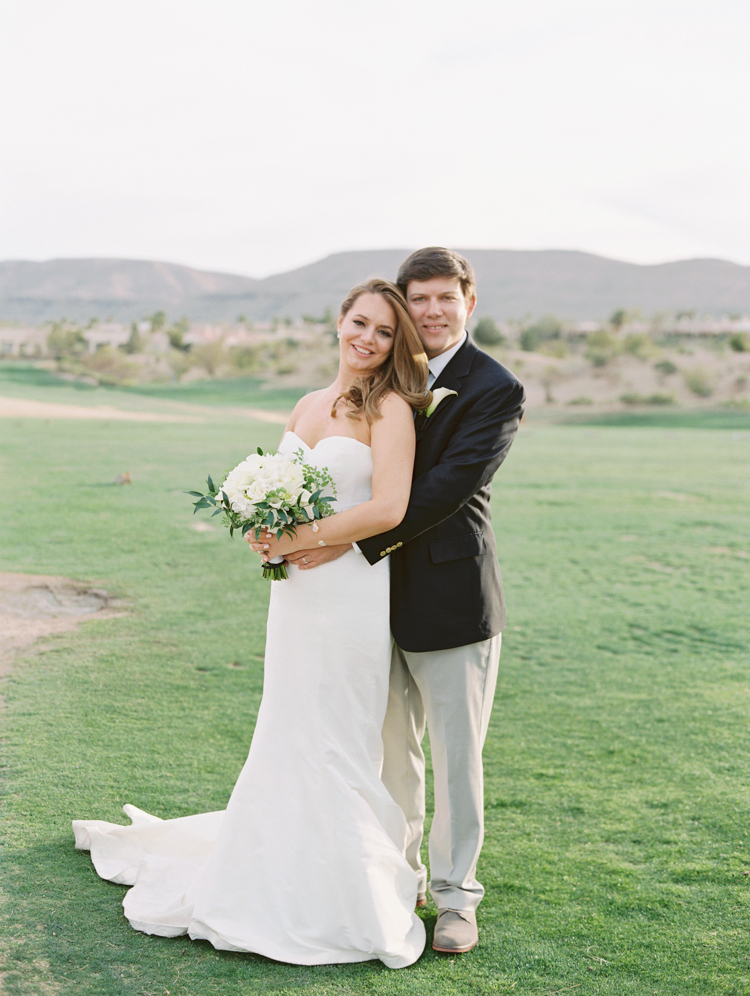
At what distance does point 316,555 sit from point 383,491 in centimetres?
33

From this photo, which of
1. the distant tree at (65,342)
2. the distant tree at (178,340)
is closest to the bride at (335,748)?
the distant tree at (65,342)

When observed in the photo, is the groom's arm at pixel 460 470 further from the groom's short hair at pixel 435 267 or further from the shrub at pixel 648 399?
the shrub at pixel 648 399

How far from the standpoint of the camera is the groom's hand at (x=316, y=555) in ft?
10.1

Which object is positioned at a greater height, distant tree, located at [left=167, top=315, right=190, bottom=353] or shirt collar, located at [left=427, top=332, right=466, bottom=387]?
distant tree, located at [left=167, top=315, right=190, bottom=353]

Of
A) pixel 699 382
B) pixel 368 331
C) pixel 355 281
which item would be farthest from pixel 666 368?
pixel 355 281

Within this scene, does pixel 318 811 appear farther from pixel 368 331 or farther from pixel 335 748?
pixel 368 331

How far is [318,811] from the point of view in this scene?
3031 mm

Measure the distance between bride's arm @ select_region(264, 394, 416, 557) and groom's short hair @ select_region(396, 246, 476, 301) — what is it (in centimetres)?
46

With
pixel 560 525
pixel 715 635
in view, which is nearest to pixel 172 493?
pixel 560 525

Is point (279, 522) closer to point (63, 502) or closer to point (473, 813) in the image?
point (473, 813)

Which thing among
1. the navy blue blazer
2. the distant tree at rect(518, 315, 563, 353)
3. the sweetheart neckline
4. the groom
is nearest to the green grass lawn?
the groom

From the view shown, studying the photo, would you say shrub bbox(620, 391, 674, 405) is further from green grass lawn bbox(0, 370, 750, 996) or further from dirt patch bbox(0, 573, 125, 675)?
dirt patch bbox(0, 573, 125, 675)

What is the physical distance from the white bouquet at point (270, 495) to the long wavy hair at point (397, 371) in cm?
29

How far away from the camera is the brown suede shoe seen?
3018 mm
